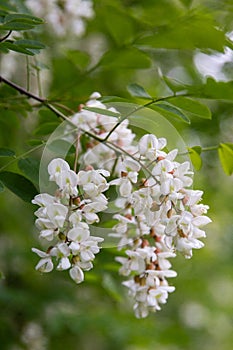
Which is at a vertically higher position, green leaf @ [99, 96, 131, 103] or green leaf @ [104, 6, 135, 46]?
green leaf @ [99, 96, 131, 103]

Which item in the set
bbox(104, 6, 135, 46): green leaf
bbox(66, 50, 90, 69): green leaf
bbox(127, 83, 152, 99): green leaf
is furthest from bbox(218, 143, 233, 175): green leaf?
bbox(66, 50, 90, 69): green leaf

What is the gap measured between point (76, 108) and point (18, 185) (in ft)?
1.10

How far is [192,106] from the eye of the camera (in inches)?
38.1

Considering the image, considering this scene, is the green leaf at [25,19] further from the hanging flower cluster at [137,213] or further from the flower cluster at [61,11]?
the flower cluster at [61,11]

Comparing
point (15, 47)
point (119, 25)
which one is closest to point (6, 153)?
point (15, 47)

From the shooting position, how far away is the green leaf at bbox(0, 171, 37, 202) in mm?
875

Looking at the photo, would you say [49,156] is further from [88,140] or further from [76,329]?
[76,329]

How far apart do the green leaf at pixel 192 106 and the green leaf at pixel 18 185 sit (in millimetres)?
279

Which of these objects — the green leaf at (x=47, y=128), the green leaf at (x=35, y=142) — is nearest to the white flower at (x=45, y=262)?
the green leaf at (x=35, y=142)

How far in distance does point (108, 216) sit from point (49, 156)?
0.18 metres

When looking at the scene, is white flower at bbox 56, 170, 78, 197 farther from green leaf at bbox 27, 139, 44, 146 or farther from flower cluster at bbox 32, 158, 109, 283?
green leaf at bbox 27, 139, 44, 146

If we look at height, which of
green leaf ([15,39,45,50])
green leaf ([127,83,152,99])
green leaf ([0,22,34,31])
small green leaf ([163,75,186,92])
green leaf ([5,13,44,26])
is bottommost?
green leaf ([127,83,152,99])

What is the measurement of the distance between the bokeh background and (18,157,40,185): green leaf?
0.05ft

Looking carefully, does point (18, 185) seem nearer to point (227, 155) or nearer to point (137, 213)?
point (137, 213)
